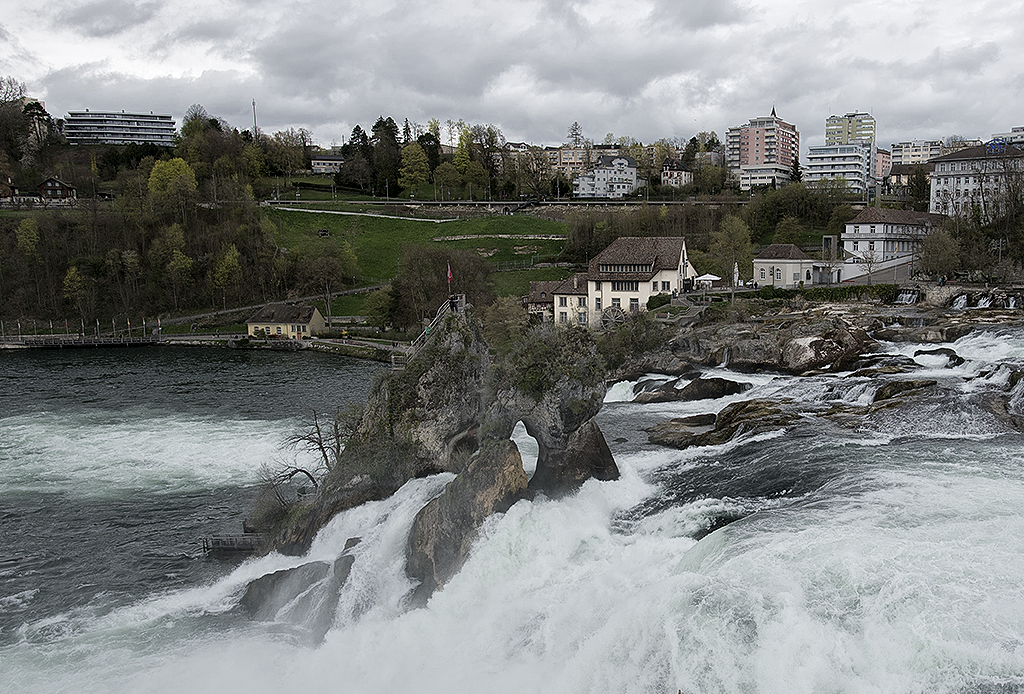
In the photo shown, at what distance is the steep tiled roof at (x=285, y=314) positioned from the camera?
3455 inches

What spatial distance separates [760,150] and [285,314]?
13071cm

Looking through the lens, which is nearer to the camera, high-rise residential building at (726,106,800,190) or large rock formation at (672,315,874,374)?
large rock formation at (672,315,874,374)

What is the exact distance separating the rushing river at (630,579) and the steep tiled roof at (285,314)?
2029 inches

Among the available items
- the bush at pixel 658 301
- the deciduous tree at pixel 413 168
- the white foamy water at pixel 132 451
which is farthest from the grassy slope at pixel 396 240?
the white foamy water at pixel 132 451

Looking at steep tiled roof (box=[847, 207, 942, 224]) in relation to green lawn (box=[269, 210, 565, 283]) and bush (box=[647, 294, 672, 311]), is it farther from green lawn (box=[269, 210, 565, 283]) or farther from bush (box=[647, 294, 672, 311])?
green lawn (box=[269, 210, 565, 283])

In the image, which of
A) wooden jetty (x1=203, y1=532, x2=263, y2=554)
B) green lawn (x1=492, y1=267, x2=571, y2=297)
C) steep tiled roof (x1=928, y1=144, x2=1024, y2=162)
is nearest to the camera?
wooden jetty (x1=203, y1=532, x2=263, y2=554)

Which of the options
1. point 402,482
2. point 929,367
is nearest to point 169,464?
point 402,482

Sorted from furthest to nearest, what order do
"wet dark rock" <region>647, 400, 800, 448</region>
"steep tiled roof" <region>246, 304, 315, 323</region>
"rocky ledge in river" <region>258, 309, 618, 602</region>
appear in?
"steep tiled roof" <region>246, 304, 315, 323</region> < "wet dark rock" <region>647, 400, 800, 448</region> < "rocky ledge in river" <region>258, 309, 618, 602</region>

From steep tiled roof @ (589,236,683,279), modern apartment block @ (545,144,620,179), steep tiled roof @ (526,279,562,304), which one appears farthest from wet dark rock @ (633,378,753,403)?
modern apartment block @ (545,144,620,179)

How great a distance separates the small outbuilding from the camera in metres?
86.9

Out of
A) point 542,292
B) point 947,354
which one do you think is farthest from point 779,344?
point 542,292

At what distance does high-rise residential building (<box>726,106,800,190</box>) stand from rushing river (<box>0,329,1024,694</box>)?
139m

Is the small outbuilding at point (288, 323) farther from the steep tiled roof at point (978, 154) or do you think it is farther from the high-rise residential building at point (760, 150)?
the high-rise residential building at point (760, 150)

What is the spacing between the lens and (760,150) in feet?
585
